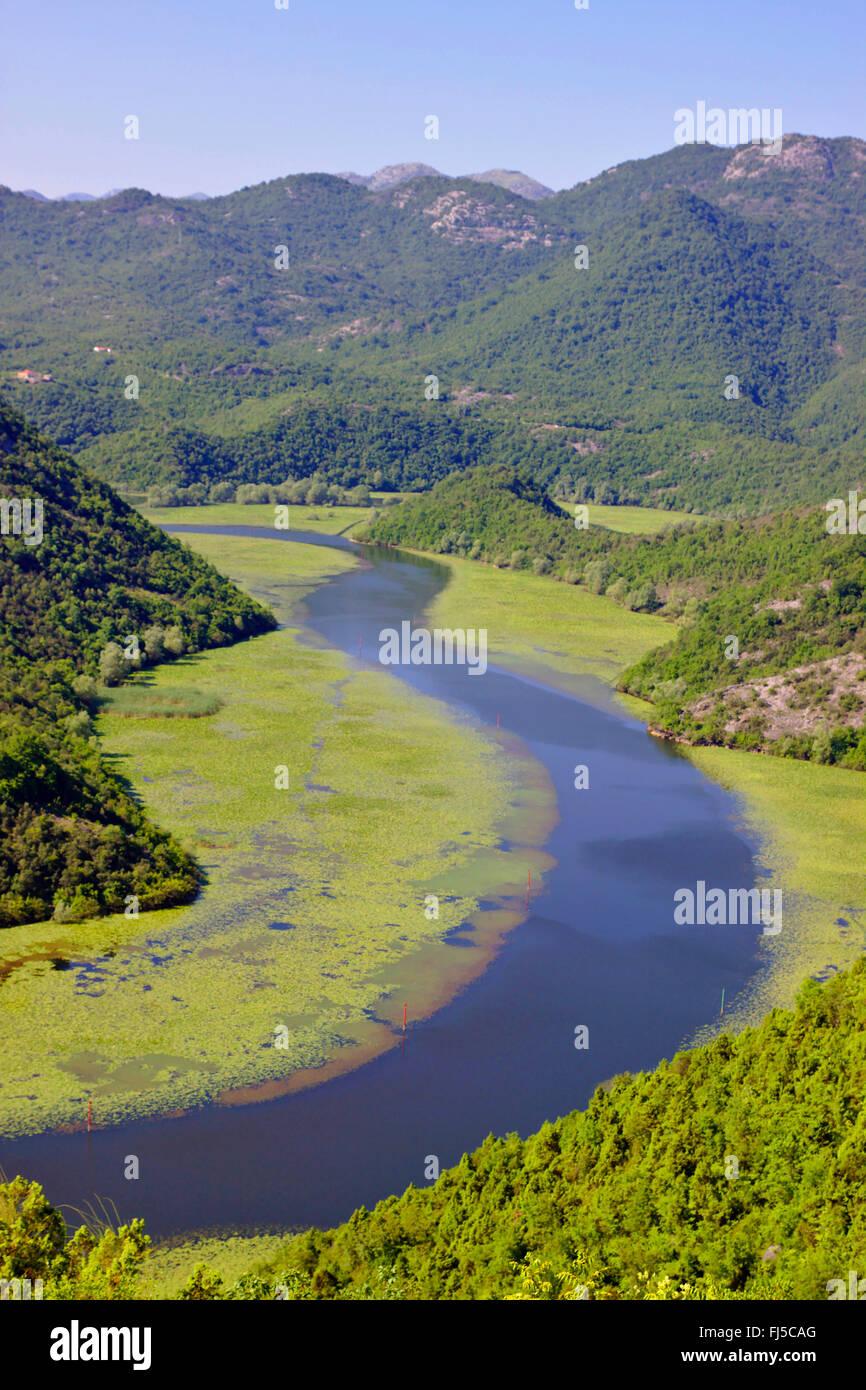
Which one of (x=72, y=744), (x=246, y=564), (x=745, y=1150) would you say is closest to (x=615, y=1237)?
(x=745, y=1150)

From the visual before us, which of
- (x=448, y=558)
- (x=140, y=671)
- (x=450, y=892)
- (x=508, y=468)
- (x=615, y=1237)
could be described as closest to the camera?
(x=615, y=1237)

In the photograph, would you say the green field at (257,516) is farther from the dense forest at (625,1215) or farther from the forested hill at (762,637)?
the dense forest at (625,1215)

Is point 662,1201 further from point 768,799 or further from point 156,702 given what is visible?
point 156,702

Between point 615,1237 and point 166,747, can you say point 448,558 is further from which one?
point 615,1237

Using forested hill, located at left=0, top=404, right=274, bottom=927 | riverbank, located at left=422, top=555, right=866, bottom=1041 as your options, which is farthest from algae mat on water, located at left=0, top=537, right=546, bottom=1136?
riverbank, located at left=422, top=555, right=866, bottom=1041

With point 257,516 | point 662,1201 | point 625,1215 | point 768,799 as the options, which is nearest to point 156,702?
point 768,799

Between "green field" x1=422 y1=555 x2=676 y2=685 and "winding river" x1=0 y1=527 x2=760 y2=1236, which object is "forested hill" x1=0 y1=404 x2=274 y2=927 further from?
"green field" x1=422 y1=555 x2=676 y2=685
